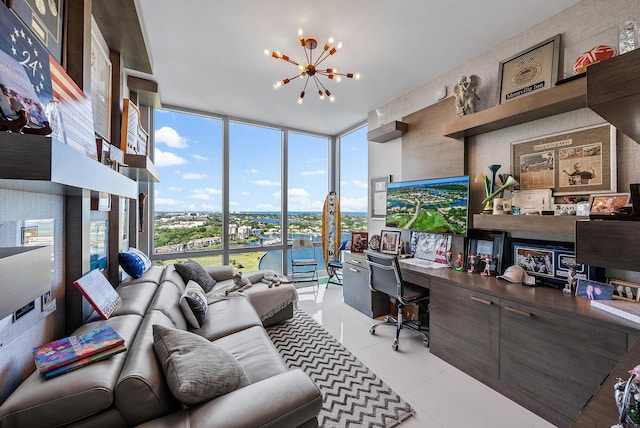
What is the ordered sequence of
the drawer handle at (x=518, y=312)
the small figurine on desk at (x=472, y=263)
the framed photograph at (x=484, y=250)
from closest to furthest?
the drawer handle at (x=518, y=312) → the framed photograph at (x=484, y=250) → the small figurine on desk at (x=472, y=263)

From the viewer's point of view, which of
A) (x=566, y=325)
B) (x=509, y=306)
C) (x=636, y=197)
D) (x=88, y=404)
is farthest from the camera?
(x=509, y=306)

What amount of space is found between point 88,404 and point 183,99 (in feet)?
12.6

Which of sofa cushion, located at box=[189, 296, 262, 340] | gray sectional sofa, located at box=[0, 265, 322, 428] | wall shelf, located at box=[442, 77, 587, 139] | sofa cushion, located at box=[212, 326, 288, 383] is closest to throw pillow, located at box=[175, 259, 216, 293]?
sofa cushion, located at box=[189, 296, 262, 340]

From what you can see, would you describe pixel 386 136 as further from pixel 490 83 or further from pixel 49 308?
pixel 49 308

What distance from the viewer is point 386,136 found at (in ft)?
11.8

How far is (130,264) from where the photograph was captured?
2320 mm

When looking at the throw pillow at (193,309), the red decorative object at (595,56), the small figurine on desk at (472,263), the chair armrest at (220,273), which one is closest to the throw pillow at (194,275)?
the chair armrest at (220,273)

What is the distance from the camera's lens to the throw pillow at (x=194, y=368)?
3.45ft

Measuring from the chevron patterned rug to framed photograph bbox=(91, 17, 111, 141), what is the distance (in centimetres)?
244

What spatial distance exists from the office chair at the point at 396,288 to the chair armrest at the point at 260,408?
4.99 feet

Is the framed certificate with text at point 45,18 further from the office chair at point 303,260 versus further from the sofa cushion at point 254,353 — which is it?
the office chair at point 303,260

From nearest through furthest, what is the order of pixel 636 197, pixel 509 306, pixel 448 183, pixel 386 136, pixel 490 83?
pixel 636 197 < pixel 509 306 < pixel 490 83 < pixel 448 183 < pixel 386 136

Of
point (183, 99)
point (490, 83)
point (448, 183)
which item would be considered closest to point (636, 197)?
point (448, 183)

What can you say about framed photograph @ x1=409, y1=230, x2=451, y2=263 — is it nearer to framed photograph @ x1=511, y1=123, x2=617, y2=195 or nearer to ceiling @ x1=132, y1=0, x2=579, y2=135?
framed photograph @ x1=511, y1=123, x2=617, y2=195
